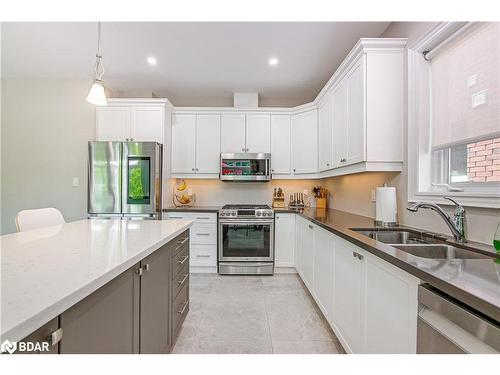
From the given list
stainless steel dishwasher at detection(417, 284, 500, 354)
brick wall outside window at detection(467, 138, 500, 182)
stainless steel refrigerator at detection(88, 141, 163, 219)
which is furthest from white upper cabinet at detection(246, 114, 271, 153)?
stainless steel dishwasher at detection(417, 284, 500, 354)

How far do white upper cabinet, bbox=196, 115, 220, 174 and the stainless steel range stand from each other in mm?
822

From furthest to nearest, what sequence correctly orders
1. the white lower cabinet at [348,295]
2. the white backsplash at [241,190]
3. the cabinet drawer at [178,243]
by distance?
the white backsplash at [241,190] < the cabinet drawer at [178,243] < the white lower cabinet at [348,295]

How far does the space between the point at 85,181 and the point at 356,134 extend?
140 inches

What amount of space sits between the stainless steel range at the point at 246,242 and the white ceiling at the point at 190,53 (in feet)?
6.12

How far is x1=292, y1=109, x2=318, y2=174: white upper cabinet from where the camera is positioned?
3.45 meters

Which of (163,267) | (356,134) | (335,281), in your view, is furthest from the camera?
(356,134)

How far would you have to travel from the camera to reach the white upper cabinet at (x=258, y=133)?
3697mm

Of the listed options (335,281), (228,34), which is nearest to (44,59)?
(228,34)

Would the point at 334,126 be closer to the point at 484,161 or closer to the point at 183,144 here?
the point at 484,161

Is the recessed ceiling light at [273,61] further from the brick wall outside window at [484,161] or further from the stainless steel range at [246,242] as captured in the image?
the brick wall outside window at [484,161]

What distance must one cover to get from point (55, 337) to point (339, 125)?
8.51 feet

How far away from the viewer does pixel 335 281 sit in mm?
1826

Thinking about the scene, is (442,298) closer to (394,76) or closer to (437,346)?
(437,346)

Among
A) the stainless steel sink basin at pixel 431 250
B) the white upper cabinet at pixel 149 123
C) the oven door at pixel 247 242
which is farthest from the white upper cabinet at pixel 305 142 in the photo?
the stainless steel sink basin at pixel 431 250
